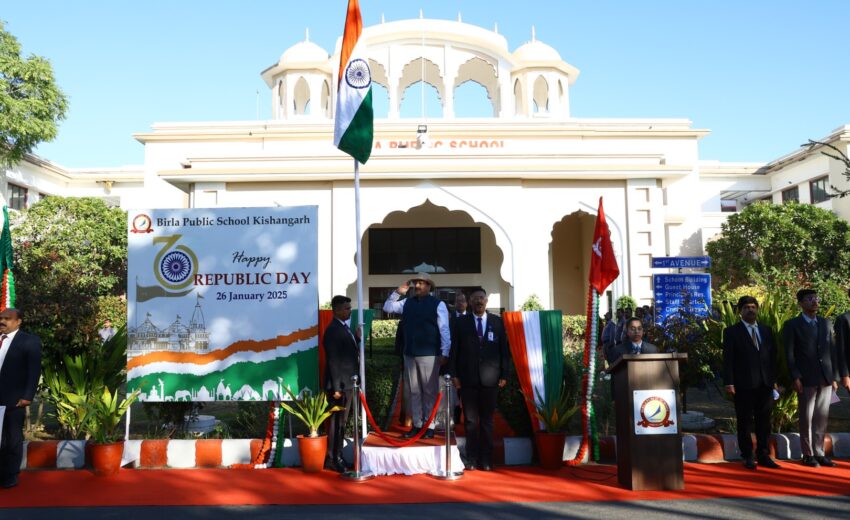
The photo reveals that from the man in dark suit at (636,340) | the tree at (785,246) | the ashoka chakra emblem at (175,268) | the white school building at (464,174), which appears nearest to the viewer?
the ashoka chakra emblem at (175,268)

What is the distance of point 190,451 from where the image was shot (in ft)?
25.0

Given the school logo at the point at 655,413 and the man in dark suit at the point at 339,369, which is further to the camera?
the man in dark suit at the point at 339,369

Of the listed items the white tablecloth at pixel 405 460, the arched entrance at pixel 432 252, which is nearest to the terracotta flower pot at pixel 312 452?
the white tablecloth at pixel 405 460

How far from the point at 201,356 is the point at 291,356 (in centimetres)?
97

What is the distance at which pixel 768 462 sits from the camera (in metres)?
7.16

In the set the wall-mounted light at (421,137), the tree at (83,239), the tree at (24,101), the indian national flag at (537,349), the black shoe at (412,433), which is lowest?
the black shoe at (412,433)

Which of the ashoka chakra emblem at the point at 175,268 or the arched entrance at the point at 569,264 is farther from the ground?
the arched entrance at the point at 569,264

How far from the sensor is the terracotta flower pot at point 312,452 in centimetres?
717

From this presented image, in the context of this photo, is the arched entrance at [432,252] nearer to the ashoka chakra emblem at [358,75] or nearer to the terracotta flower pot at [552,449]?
the ashoka chakra emblem at [358,75]

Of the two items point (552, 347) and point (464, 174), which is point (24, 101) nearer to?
point (464, 174)

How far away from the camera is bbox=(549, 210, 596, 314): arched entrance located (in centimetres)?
2723

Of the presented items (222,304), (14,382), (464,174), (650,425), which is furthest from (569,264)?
(14,382)

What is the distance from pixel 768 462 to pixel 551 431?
6.84ft

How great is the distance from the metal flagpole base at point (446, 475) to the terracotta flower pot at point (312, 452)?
3.59 feet
